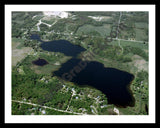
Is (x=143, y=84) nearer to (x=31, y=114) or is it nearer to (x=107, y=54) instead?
(x=107, y=54)

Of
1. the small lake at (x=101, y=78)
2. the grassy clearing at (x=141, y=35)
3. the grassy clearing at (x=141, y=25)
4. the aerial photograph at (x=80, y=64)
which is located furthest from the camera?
the grassy clearing at (x=141, y=25)

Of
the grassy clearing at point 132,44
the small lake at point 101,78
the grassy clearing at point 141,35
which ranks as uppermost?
the grassy clearing at point 141,35

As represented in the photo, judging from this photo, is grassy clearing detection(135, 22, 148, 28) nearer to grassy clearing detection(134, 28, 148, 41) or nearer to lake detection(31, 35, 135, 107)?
grassy clearing detection(134, 28, 148, 41)

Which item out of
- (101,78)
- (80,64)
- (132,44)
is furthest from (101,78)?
(132,44)

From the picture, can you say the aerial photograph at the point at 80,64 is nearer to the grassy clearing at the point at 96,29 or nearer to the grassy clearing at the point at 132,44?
the grassy clearing at the point at 132,44

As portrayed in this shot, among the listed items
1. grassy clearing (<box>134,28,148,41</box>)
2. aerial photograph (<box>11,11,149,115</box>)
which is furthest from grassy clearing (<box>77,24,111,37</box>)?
grassy clearing (<box>134,28,148,41</box>)

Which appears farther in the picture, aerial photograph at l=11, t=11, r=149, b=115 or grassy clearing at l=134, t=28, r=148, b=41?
grassy clearing at l=134, t=28, r=148, b=41

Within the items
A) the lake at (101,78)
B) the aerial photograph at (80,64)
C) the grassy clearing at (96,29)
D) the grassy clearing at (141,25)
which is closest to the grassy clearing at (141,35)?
the aerial photograph at (80,64)

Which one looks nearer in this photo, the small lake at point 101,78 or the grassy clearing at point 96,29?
the small lake at point 101,78

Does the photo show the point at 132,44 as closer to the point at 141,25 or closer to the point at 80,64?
the point at 141,25
